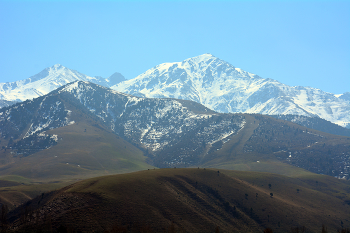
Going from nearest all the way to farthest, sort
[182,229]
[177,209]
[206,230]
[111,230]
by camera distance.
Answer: [111,230] → [182,229] → [206,230] → [177,209]

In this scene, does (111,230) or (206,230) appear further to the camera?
(206,230)

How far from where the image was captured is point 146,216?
17700 cm

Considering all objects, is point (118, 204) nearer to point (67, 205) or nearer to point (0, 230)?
point (67, 205)

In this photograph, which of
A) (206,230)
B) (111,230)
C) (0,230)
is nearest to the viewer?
(0,230)

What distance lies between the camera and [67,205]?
16212 centimetres

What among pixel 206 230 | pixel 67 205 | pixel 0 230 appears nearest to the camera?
pixel 0 230

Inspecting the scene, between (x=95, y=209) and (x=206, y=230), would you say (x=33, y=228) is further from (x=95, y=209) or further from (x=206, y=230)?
(x=206, y=230)

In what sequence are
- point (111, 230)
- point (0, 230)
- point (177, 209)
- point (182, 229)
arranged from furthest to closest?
point (177, 209) < point (182, 229) < point (111, 230) < point (0, 230)

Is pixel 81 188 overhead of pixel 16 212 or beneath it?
overhead

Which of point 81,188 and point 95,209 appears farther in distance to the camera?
point 81,188

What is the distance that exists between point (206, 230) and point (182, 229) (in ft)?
61.9

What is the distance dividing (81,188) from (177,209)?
58.2 meters

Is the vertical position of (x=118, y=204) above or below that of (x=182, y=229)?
above

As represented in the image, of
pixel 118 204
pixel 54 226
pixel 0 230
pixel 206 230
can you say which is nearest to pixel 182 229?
pixel 206 230
